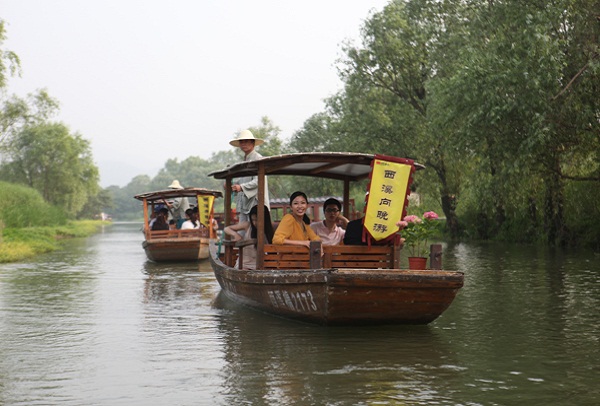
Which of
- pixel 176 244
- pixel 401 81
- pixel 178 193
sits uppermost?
pixel 401 81

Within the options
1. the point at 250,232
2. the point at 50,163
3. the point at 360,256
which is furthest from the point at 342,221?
the point at 50,163

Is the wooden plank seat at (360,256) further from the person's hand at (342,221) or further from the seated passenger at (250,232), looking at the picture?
the person's hand at (342,221)

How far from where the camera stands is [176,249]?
2058cm

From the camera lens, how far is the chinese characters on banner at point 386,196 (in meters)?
9.11

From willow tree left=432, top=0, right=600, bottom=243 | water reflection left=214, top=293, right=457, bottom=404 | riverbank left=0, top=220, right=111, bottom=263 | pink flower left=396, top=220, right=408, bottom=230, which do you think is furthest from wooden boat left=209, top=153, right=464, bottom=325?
riverbank left=0, top=220, right=111, bottom=263

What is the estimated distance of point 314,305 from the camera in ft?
28.6

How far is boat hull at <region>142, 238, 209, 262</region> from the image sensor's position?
2034cm

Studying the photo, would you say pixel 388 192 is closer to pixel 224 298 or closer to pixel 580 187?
pixel 224 298

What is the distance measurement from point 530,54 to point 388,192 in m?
10.2

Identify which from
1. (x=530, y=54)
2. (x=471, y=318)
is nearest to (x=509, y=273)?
(x=530, y=54)

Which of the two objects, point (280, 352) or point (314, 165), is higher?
point (314, 165)

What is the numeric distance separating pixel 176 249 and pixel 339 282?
12964 mm

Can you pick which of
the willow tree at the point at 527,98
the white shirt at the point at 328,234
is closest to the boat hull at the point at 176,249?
the willow tree at the point at 527,98

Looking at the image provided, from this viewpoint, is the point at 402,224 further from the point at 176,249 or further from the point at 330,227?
the point at 176,249
